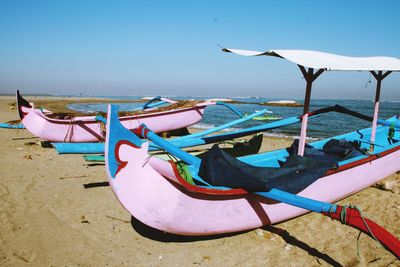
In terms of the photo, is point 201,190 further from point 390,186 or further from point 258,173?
point 390,186

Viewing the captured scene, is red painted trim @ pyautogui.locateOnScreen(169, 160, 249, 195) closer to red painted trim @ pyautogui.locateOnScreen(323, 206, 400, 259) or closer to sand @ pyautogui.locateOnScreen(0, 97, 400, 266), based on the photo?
sand @ pyautogui.locateOnScreen(0, 97, 400, 266)

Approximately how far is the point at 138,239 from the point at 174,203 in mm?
1055

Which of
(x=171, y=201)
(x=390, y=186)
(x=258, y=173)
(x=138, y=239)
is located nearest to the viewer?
(x=171, y=201)

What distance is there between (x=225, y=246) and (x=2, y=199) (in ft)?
12.6

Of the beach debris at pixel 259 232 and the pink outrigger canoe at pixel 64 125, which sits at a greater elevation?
the pink outrigger canoe at pixel 64 125

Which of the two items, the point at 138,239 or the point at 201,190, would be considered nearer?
the point at 201,190

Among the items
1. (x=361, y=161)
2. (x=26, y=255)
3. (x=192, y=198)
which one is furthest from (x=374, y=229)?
(x=26, y=255)

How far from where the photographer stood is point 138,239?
148 inches

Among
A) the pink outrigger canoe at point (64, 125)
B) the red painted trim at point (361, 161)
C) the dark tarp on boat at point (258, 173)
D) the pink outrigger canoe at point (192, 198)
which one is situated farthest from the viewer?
the pink outrigger canoe at point (64, 125)

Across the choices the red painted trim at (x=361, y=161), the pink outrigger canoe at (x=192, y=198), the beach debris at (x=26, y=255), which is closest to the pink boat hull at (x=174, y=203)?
the pink outrigger canoe at (x=192, y=198)

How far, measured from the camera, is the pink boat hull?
3.02 metres

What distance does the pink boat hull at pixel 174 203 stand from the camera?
9.91 ft

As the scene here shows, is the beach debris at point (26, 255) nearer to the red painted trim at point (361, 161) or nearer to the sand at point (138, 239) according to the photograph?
the sand at point (138, 239)

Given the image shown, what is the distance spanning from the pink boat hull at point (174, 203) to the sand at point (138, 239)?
0.90 feet
